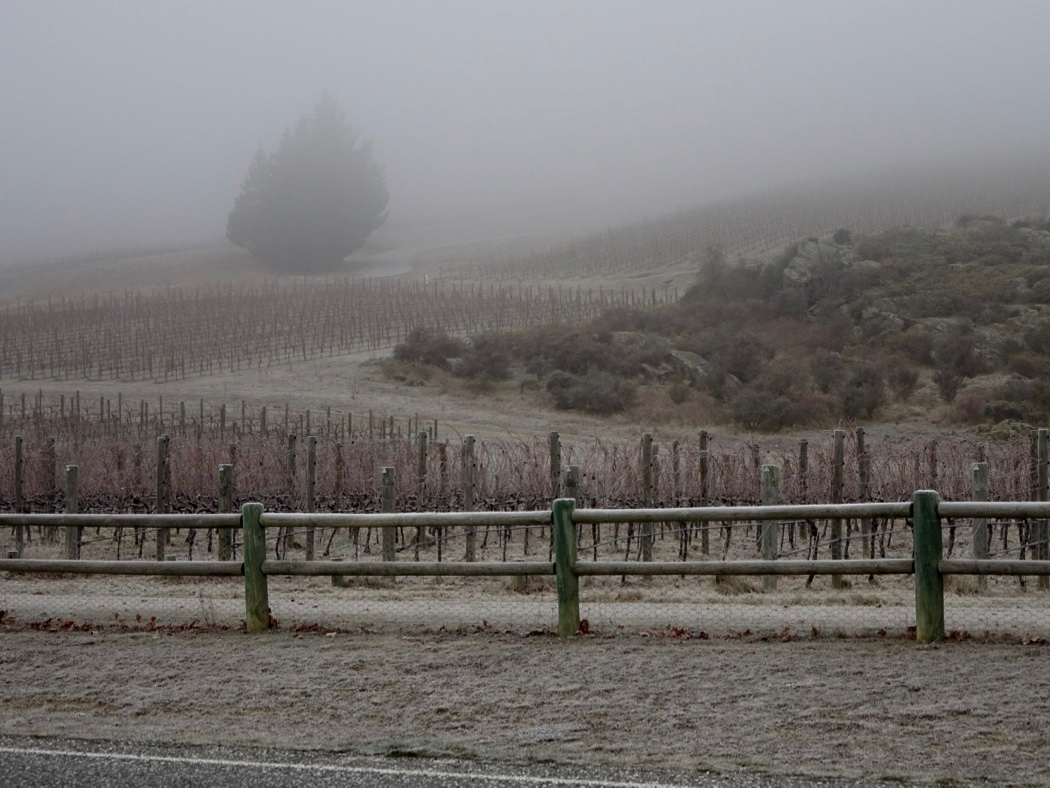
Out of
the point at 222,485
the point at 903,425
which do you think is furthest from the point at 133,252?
the point at 222,485

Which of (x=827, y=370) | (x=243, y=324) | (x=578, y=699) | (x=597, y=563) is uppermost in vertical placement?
(x=243, y=324)

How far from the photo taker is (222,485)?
14766 millimetres

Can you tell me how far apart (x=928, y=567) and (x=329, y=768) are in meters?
4.63

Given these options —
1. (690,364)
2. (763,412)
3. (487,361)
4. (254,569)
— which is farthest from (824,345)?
(254,569)

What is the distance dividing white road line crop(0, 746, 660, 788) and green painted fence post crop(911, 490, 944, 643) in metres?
3.47

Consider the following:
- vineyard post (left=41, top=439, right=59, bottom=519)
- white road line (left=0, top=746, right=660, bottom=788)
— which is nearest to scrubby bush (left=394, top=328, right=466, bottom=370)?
vineyard post (left=41, top=439, right=59, bottom=519)

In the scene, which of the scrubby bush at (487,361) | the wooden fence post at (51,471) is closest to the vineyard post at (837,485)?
the wooden fence post at (51,471)

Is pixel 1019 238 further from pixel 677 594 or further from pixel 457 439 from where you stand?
pixel 677 594

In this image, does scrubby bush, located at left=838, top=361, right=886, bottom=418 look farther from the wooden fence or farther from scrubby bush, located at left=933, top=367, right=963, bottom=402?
the wooden fence

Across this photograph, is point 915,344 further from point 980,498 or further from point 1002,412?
point 980,498

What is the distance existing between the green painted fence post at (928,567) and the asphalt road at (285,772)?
2.92 m

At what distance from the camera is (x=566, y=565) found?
352 inches

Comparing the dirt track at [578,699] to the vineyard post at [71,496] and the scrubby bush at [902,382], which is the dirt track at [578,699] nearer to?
the vineyard post at [71,496]

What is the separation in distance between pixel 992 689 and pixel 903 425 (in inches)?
1278
